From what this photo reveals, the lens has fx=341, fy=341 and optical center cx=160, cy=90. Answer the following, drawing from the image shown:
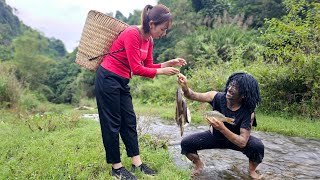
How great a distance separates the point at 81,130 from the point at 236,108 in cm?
357

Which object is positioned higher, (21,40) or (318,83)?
(21,40)

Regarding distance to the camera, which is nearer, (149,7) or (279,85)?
(149,7)

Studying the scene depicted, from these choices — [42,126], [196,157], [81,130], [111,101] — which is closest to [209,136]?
[196,157]

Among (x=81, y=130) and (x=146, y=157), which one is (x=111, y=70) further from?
(x=81, y=130)

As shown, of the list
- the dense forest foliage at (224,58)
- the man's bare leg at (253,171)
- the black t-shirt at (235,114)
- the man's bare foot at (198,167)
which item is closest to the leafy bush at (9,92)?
the dense forest foliage at (224,58)

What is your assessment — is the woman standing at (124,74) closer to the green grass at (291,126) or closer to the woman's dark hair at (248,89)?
the woman's dark hair at (248,89)

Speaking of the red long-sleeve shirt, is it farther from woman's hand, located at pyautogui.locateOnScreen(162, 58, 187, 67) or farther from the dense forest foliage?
the dense forest foliage

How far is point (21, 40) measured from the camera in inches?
1780

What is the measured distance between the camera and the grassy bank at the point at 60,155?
405cm

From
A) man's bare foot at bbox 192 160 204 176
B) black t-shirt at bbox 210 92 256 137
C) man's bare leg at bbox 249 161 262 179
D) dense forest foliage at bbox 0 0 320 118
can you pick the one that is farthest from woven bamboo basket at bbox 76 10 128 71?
dense forest foliage at bbox 0 0 320 118

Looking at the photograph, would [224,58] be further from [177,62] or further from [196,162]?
[177,62]

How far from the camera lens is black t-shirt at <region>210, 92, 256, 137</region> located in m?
4.17

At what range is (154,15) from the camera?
3.70 m

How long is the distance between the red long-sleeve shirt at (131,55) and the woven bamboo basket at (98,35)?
0.12 m
